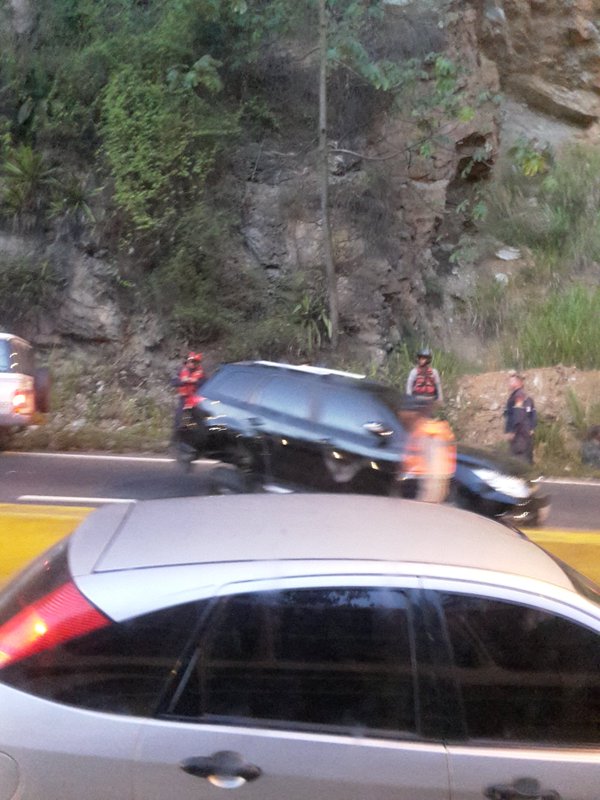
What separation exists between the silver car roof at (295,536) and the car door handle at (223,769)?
562mm

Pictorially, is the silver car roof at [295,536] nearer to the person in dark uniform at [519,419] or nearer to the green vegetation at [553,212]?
the person in dark uniform at [519,419]

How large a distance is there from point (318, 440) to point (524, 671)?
242 inches

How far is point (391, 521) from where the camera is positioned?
3307 millimetres

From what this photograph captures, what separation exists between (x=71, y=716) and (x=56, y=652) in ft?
0.63

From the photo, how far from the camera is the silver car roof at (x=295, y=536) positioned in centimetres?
Answer: 286

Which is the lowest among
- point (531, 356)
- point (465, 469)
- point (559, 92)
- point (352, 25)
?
point (531, 356)

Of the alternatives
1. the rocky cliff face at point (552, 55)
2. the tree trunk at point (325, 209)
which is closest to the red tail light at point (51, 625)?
the tree trunk at point (325, 209)

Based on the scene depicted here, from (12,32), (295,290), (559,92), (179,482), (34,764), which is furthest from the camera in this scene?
(559,92)

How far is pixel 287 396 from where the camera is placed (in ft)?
30.9

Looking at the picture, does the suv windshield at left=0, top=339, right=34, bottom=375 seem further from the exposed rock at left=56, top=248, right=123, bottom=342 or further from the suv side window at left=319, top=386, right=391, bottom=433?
the exposed rock at left=56, top=248, right=123, bottom=342

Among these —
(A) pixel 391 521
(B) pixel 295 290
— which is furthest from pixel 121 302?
(A) pixel 391 521

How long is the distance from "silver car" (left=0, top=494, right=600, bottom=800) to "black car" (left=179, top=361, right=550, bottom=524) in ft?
17.9

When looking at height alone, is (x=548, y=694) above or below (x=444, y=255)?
above

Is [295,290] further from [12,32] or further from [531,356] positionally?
[12,32]
